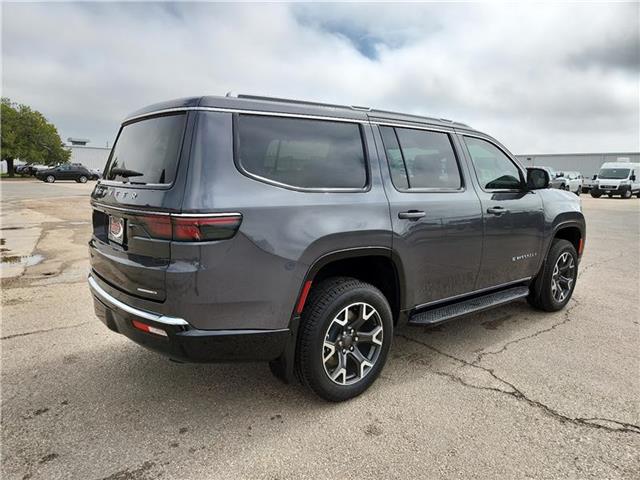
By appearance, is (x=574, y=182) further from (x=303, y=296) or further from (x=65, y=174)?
(x=65, y=174)

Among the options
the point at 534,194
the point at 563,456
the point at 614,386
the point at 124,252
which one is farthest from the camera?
the point at 534,194

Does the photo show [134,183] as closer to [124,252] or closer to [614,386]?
[124,252]

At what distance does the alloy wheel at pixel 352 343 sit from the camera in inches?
115

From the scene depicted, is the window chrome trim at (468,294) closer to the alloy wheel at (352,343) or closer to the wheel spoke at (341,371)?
the alloy wheel at (352,343)

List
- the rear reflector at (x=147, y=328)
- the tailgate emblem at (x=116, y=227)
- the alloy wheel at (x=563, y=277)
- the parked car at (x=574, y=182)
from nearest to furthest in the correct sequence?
the rear reflector at (x=147, y=328) < the tailgate emblem at (x=116, y=227) < the alloy wheel at (x=563, y=277) < the parked car at (x=574, y=182)

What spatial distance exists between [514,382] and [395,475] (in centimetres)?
144

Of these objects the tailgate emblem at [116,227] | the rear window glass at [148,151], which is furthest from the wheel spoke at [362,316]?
the tailgate emblem at [116,227]

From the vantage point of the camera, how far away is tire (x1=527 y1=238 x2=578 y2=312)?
4.69 m

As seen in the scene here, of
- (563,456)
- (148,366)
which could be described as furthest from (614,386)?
(148,366)

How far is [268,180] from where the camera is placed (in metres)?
2.59

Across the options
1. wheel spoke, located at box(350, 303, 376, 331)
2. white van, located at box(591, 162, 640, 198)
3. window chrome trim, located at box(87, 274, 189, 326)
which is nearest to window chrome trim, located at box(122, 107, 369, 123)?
window chrome trim, located at box(87, 274, 189, 326)

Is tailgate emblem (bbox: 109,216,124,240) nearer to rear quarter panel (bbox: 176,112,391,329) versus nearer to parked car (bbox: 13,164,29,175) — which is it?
rear quarter panel (bbox: 176,112,391,329)

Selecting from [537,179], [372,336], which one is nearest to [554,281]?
[537,179]

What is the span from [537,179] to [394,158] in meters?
1.84
